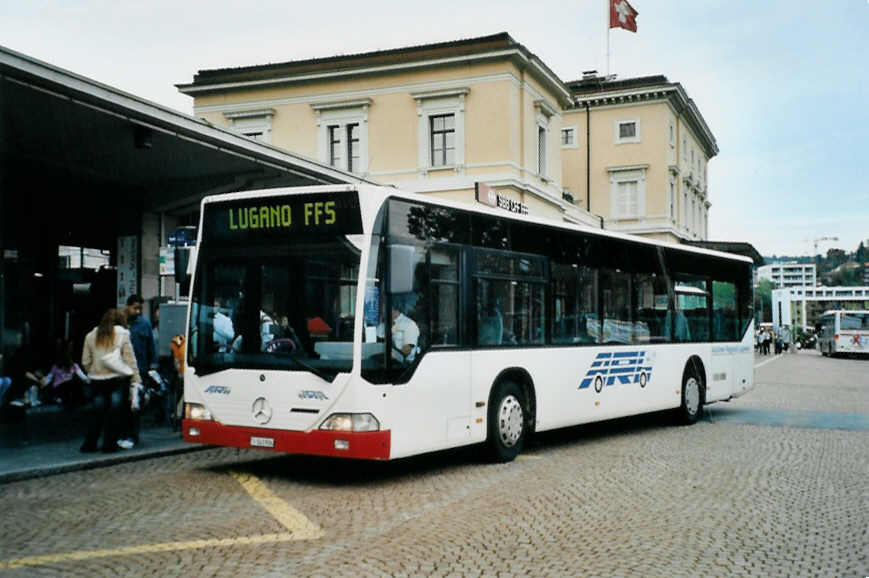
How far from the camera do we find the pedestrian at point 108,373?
442 inches

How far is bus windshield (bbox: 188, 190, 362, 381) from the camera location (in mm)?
8969

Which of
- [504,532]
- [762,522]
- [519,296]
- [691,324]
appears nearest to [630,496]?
[762,522]

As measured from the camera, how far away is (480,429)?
A: 10.4m

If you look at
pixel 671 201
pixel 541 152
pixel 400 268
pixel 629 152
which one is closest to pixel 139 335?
pixel 400 268

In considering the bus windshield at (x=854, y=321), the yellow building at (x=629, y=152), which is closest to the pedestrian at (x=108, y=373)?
the yellow building at (x=629, y=152)

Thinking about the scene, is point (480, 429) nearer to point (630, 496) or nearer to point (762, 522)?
point (630, 496)

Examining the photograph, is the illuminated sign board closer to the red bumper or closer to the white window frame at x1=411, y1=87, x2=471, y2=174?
→ the red bumper

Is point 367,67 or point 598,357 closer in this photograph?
point 598,357

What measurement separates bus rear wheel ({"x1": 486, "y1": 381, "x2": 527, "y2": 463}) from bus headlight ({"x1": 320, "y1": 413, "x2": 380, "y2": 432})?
6.98 feet

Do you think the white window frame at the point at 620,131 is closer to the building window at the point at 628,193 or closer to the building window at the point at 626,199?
the building window at the point at 628,193

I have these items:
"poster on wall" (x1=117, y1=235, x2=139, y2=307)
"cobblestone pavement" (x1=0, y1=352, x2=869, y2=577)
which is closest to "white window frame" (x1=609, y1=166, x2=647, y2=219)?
"poster on wall" (x1=117, y1=235, x2=139, y2=307)

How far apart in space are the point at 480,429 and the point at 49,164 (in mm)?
9796

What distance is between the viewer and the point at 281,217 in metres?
9.47

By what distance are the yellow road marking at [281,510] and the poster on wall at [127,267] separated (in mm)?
9650
